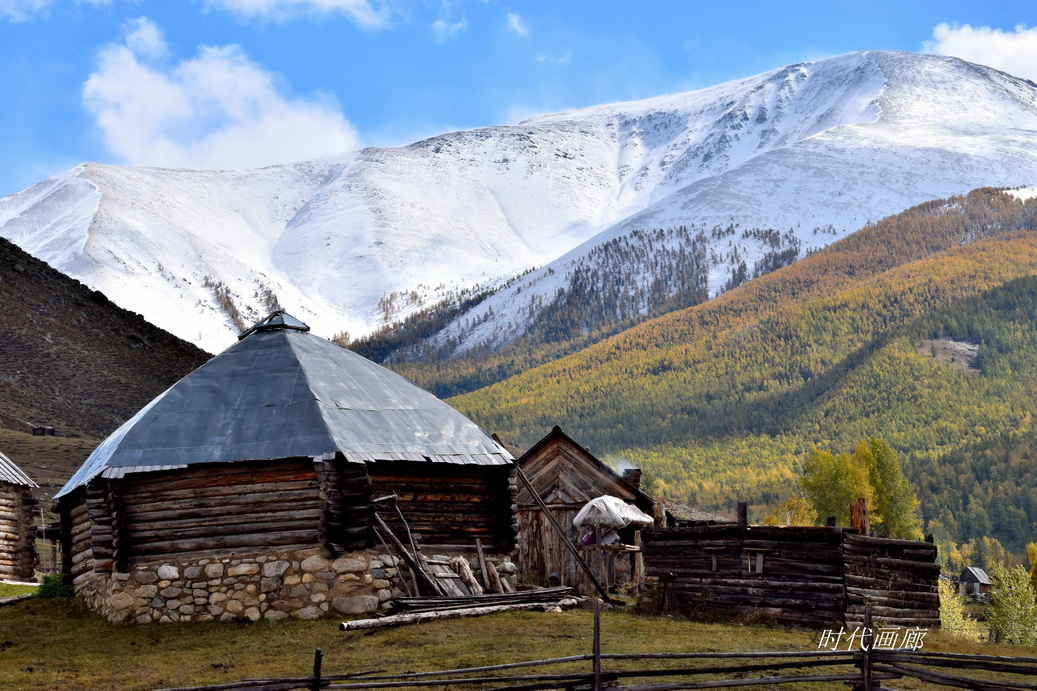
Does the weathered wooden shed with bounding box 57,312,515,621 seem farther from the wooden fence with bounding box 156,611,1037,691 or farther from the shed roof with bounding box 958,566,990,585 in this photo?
the shed roof with bounding box 958,566,990,585

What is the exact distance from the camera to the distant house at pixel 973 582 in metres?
122

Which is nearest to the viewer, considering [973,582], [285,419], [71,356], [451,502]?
[285,419]

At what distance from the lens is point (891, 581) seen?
29.8 metres

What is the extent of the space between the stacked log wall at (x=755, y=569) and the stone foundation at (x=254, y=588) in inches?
259

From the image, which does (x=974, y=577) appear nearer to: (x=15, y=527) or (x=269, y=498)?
(x=15, y=527)

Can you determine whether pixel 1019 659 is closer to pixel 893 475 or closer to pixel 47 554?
pixel 47 554

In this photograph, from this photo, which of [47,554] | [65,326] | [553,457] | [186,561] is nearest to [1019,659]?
[186,561]

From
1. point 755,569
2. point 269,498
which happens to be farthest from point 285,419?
point 755,569

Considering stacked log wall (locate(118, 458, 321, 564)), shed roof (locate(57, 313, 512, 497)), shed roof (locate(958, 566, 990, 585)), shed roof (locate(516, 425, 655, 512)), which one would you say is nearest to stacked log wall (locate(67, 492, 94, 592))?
shed roof (locate(57, 313, 512, 497))

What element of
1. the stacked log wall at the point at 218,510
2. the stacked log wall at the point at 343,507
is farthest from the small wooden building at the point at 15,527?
the stacked log wall at the point at 343,507

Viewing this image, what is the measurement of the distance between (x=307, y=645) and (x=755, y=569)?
413 inches

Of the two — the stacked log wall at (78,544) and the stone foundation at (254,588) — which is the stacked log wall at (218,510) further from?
the stacked log wall at (78,544)

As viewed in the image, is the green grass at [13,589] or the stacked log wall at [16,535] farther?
the stacked log wall at [16,535]

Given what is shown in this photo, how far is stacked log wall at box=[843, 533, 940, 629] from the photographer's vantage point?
28.3 meters
